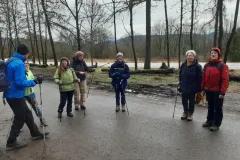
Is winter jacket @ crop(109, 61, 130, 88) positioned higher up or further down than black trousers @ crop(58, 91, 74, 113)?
higher up

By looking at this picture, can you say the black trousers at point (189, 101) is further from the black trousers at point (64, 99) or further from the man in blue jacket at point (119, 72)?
the black trousers at point (64, 99)

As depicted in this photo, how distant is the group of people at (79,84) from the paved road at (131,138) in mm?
332

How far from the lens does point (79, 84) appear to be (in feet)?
27.7

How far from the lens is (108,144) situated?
5.29 metres

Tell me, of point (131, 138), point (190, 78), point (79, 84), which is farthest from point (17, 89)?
point (190, 78)

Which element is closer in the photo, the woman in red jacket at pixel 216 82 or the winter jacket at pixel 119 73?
the woman in red jacket at pixel 216 82

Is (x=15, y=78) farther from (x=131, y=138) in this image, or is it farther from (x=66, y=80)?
(x=131, y=138)

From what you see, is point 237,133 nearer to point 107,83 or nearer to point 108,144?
point 108,144

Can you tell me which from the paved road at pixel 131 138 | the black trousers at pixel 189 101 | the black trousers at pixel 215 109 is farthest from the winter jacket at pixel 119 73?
the black trousers at pixel 215 109

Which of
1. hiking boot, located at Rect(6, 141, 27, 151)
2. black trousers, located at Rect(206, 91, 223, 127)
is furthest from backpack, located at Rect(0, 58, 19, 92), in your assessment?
Answer: black trousers, located at Rect(206, 91, 223, 127)

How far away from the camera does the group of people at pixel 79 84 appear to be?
197 inches

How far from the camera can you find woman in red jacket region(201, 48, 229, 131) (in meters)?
5.88

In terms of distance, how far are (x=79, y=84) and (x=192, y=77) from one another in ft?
12.2

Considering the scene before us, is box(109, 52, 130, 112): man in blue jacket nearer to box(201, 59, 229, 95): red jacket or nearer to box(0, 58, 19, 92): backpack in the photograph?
box(201, 59, 229, 95): red jacket
